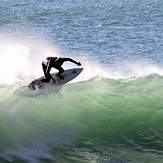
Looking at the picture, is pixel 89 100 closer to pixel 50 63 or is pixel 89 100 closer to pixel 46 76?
pixel 46 76

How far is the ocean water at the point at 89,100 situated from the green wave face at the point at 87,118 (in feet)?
0.10

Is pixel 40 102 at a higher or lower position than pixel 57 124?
higher

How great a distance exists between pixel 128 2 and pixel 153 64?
97.5 ft

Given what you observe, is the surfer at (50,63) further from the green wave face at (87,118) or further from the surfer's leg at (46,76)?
the green wave face at (87,118)

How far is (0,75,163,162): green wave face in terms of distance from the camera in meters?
18.4

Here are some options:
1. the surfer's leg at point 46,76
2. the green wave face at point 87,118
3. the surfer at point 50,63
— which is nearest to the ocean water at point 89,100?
the green wave face at point 87,118

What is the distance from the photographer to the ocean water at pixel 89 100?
17.8 meters

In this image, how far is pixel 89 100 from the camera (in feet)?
75.6

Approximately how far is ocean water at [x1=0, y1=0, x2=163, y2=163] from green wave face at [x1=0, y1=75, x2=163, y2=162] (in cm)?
3

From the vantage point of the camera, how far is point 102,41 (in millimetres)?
38500

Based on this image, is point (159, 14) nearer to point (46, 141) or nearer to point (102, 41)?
point (102, 41)

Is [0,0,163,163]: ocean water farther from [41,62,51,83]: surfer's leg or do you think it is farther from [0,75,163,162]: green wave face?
[41,62,51,83]: surfer's leg

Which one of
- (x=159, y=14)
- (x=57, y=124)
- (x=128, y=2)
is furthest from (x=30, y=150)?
(x=128, y=2)

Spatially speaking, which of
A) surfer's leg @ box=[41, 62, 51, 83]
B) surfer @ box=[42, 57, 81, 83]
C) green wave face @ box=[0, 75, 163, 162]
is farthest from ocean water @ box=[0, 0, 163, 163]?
surfer @ box=[42, 57, 81, 83]
